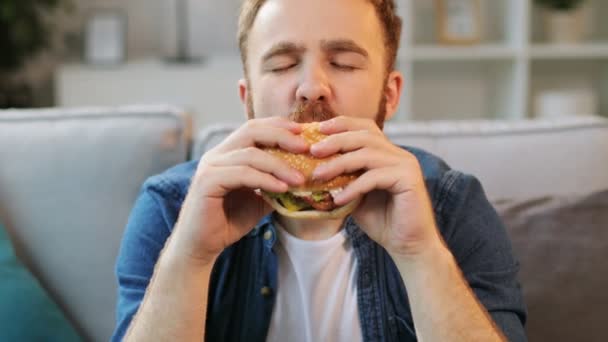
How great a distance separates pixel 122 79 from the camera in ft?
8.98

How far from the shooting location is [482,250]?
105 cm

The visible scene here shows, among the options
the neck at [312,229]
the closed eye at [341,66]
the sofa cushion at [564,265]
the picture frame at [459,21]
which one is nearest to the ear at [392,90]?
the closed eye at [341,66]

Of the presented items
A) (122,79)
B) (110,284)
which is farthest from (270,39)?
(122,79)

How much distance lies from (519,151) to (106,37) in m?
2.18

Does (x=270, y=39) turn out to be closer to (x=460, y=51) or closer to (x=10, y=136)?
(x=10, y=136)

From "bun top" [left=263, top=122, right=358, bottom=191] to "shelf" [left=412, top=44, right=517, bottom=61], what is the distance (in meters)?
2.07

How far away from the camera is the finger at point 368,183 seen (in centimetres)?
85

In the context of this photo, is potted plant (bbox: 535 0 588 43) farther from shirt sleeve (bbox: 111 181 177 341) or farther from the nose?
shirt sleeve (bbox: 111 181 177 341)

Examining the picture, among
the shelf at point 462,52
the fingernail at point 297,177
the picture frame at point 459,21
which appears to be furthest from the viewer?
the picture frame at point 459,21

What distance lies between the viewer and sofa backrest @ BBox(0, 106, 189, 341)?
136cm

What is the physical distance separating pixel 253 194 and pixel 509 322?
1.53 feet

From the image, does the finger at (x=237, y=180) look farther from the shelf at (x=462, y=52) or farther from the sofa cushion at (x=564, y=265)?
the shelf at (x=462, y=52)

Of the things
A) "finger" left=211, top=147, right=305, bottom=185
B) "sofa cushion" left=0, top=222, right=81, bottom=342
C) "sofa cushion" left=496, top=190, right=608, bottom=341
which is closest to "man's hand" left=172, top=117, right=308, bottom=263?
"finger" left=211, top=147, right=305, bottom=185

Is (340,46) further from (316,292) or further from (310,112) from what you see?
(316,292)
